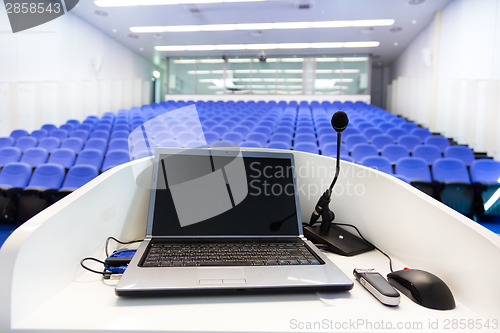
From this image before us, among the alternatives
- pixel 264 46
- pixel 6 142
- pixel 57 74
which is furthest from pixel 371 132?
pixel 57 74

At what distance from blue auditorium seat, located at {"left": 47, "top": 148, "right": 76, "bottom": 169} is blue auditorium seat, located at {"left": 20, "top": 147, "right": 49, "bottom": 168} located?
0.12m

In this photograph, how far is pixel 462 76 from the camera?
5.86 m

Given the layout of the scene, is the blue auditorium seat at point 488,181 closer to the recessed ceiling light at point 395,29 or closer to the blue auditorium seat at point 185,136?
the blue auditorium seat at point 185,136

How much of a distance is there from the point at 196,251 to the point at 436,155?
163 inches

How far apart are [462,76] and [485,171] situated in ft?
11.0

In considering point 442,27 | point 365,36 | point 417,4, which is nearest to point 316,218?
point 417,4

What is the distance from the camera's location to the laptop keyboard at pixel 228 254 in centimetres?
68

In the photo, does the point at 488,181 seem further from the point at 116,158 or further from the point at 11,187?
the point at 11,187

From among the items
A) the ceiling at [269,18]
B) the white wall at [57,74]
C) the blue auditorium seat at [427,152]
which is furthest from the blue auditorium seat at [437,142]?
the white wall at [57,74]

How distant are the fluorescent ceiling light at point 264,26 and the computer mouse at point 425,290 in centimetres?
824

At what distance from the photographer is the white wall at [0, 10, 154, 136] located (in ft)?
19.3

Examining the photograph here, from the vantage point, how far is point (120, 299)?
0.58m

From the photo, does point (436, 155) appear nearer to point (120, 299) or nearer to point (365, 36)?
point (120, 299)

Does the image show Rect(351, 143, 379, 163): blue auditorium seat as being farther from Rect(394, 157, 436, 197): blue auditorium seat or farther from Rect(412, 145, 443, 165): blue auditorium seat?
Rect(412, 145, 443, 165): blue auditorium seat
